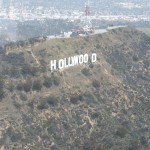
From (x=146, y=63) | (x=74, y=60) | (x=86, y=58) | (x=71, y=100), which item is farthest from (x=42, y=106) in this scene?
(x=146, y=63)

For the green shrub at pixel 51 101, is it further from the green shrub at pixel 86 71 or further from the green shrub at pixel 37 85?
the green shrub at pixel 86 71

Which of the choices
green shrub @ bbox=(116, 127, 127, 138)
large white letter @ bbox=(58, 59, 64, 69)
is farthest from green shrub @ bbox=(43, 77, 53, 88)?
green shrub @ bbox=(116, 127, 127, 138)

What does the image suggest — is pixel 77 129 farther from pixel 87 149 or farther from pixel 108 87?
pixel 108 87

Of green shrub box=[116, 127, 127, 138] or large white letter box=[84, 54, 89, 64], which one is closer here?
green shrub box=[116, 127, 127, 138]

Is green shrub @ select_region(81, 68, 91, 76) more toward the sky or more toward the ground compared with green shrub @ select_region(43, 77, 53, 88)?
more toward the ground

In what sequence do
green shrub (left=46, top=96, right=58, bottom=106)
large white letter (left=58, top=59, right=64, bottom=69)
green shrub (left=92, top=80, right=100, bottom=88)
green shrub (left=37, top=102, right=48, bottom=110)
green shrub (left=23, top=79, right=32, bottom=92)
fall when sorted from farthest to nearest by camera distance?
large white letter (left=58, top=59, right=64, bottom=69), green shrub (left=92, top=80, right=100, bottom=88), green shrub (left=23, top=79, right=32, bottom=92), green shrub (left=46, top=96, right=58, bottom=106), green shrub (left=37, top=102, right=48, bottom=110)

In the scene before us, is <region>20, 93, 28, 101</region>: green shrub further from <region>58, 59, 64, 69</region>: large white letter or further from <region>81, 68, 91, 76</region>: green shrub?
<region>81, 68, 91, 76</region>: green shrub

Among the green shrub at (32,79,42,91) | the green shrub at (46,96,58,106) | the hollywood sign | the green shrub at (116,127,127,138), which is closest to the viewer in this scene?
the green shrub at (116,127,127,138)

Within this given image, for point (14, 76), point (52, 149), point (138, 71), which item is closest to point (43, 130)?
point (52, 149)
